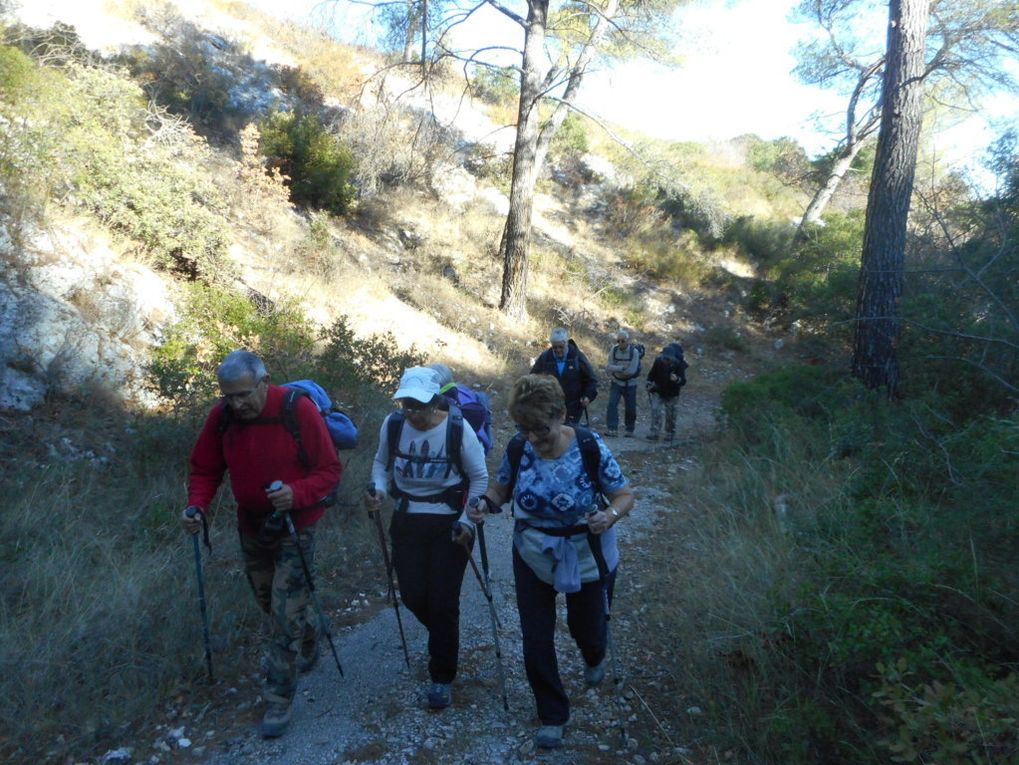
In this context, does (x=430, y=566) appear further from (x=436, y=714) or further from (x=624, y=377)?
(x=624, y=377)

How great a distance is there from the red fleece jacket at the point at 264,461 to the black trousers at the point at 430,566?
465 millimetres

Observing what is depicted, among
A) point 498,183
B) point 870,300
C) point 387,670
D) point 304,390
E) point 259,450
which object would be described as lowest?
point 387,670

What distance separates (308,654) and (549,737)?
1.61m

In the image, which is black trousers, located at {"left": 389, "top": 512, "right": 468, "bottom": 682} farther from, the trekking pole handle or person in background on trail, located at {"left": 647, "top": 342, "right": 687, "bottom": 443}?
person in background on trail, located at {"left": 647, "top": 342, "right": 687, "bottom": 443}

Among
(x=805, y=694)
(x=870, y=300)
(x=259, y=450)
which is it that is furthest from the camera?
(x=870, y=300)

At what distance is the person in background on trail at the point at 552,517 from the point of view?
3156 mm

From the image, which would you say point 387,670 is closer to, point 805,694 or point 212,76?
point 805,694

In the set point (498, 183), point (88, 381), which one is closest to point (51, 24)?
point (498, 183)

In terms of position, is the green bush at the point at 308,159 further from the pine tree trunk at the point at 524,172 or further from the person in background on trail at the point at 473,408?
the person in background on trail at the point at 473,408

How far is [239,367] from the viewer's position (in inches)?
129

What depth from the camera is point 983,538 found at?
10.8 feet

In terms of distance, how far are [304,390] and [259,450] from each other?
55 cm

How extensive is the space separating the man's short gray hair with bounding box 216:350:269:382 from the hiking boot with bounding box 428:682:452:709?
1865mm

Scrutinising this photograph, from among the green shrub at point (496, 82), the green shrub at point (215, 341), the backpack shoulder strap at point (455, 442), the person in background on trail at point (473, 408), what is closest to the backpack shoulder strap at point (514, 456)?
the backpack shoulder strap at point (455, 442)
